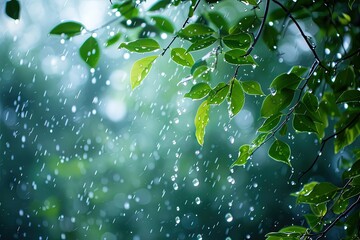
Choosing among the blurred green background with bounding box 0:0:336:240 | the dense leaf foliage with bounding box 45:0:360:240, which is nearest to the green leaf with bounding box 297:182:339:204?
the dense leaf foliage with bounding box 45:0:360:240

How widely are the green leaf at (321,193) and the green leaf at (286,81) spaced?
123mm

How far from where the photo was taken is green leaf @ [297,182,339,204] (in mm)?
535

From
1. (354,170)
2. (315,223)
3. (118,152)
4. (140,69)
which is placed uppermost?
(140,69)

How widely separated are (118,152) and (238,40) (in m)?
2.37

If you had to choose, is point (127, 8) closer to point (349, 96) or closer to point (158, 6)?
point (158, 6)

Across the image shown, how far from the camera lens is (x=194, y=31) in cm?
45

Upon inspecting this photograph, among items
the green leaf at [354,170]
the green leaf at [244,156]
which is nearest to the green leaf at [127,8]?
the green leaf at [244,156]

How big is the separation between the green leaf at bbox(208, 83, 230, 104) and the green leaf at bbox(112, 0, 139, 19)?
0.39 feet

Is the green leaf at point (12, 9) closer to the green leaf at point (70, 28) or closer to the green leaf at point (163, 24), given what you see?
the green leaf at point (70, 28)

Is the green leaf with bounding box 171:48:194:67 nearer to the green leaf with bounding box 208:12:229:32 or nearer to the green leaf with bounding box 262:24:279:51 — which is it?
the green leaf with bounding box 208:12:229:32

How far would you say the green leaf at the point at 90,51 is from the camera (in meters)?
0.46

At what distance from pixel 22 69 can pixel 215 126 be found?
4.42 ft

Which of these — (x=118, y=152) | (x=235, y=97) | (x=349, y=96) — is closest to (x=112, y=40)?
(x=235, y=97)

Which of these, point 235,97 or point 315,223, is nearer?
point 235,97
